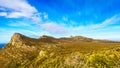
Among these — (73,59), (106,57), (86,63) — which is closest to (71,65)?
(73,59)

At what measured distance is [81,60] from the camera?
97625mm

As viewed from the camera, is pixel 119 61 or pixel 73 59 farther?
pixel 73 59

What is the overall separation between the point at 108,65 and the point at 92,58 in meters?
8.58

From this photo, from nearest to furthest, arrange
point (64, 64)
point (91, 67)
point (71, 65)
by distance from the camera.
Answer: point (91, 67) < point (71, 65) < point (64, 64)

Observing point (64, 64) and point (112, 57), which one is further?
point (64, 64)

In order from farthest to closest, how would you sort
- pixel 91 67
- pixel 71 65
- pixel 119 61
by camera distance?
pixel 71 65
pixel 119 61
pixel 91 67

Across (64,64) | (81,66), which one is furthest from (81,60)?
(64,64)

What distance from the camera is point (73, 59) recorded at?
335ft

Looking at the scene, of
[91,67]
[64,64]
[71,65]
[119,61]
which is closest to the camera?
[91,67]

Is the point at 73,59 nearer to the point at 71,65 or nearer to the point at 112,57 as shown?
the point at 71,65

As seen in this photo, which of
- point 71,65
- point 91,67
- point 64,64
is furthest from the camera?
point 64,64

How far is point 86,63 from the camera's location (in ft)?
301

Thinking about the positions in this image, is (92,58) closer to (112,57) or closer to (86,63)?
(86,63)

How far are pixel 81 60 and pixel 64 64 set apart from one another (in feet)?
42.3
